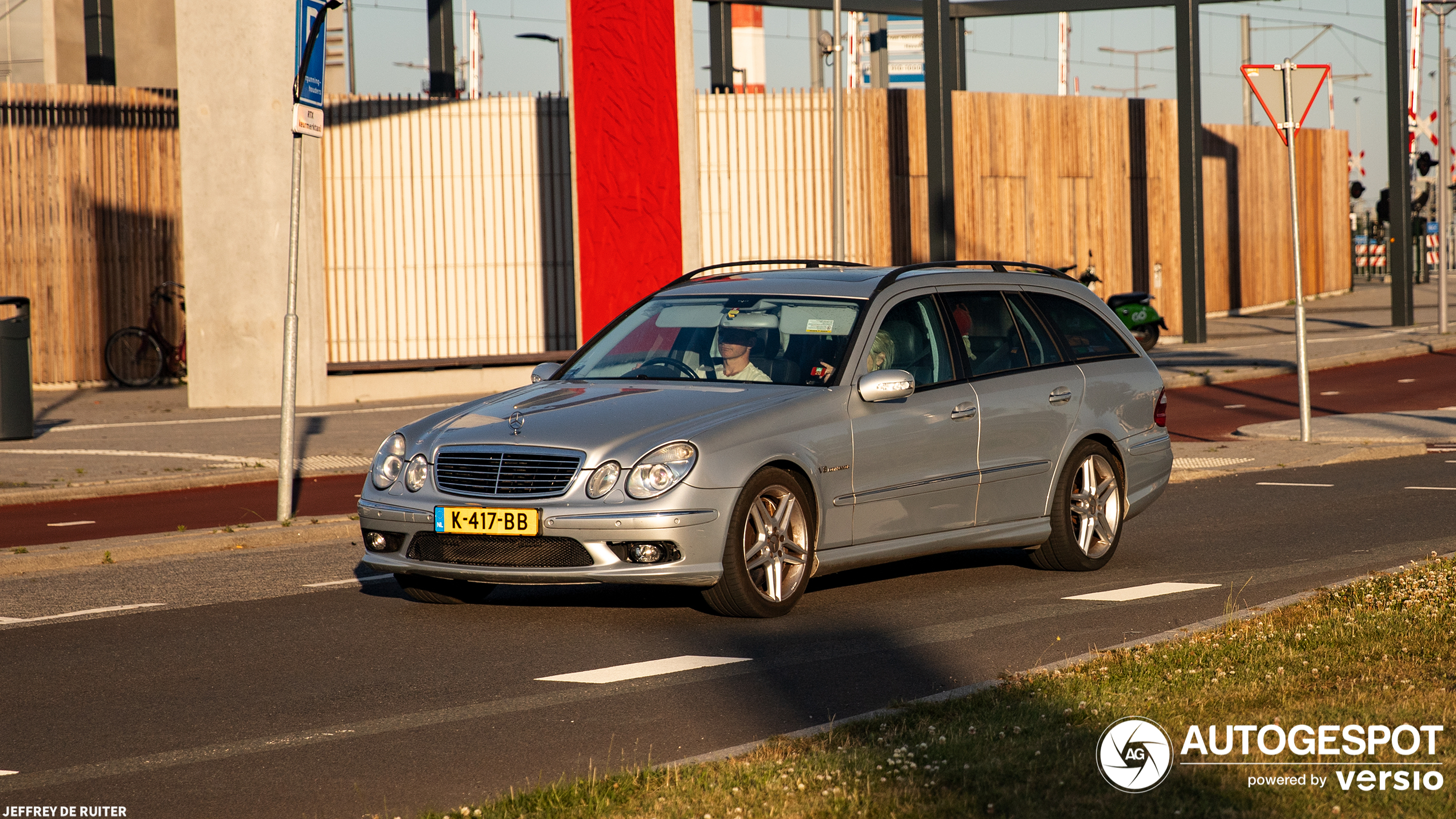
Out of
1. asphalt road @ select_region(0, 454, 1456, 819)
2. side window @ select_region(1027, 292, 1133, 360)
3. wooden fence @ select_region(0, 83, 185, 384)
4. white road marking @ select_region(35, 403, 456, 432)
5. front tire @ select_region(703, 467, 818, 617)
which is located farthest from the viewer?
wooden fence @ select_region(0, 83, 185, 384)

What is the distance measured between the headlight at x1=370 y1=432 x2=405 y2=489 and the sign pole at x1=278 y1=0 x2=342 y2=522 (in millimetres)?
3693

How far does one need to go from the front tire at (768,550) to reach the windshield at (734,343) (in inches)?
28.9

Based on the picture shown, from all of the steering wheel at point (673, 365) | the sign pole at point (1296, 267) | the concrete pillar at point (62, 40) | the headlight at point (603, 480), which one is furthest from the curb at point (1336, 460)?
the concrete pillar at point (62, 40)

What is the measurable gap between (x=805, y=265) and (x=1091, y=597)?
284 centimetres

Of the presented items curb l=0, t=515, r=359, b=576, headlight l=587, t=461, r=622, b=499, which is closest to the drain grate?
curb l=0, t=515, r=359, b=576

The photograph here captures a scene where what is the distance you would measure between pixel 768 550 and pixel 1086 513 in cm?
256

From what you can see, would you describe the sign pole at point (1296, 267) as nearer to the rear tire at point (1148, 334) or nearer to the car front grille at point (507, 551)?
the car front grille at point (507, 551)

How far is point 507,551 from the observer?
25.8ft

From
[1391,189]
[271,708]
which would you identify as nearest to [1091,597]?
[271,708]

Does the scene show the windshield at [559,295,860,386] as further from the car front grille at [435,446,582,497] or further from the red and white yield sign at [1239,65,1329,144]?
the red and white yield sign at [1239,65,1329,144]

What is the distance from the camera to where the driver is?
28.8 feet

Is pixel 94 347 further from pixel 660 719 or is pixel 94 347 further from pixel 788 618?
pixel 660 719

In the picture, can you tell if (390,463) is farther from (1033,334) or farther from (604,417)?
(1033,334)

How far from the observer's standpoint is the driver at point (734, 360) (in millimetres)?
8789
